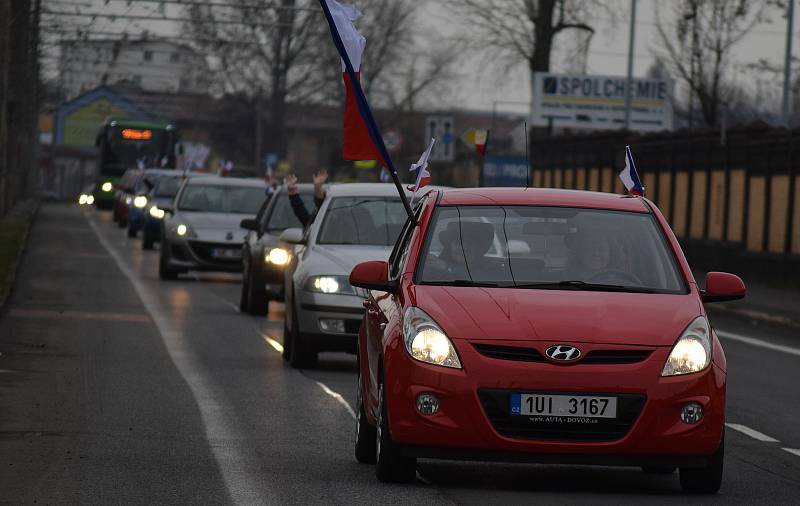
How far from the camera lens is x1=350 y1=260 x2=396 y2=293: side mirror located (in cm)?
951

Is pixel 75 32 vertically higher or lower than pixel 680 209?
higher

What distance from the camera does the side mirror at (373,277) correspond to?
374 inches

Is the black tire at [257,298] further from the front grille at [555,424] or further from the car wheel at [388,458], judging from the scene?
the front grille at [555,424]

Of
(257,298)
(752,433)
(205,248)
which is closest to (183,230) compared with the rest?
(205,248)

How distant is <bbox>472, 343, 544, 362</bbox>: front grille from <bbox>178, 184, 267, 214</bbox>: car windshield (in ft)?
69.4

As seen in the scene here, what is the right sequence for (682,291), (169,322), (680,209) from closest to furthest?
(682,291) < (169,322) < (680,209)

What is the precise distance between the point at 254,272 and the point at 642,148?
23.3 metres

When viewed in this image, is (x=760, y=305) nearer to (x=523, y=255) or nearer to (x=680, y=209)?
(x=680, y=209)

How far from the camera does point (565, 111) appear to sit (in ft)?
198

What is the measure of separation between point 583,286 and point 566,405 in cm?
92

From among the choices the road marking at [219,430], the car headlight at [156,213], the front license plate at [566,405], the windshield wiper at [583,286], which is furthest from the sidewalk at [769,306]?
the front license plate at [566,405]

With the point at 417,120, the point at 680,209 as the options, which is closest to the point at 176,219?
the point at 680,209

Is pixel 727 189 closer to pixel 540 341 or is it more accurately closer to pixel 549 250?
pixel 549 250

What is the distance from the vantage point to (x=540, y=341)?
8.57 m
